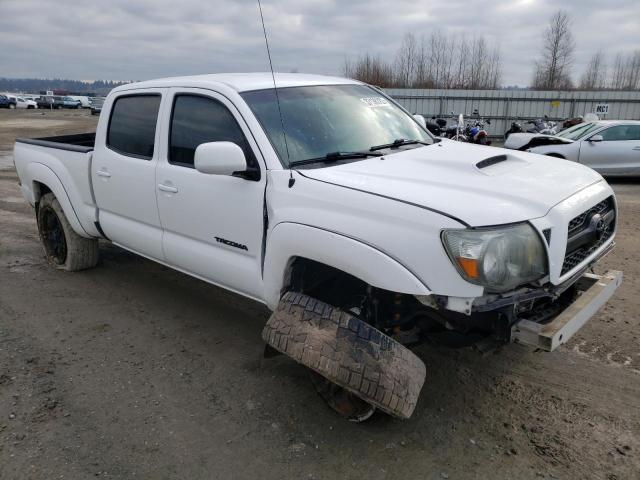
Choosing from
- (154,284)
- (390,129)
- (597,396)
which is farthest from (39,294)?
(597,396)

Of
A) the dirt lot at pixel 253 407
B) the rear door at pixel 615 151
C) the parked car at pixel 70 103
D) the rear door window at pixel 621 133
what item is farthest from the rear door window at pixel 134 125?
→ the parked car at pixel 70 103

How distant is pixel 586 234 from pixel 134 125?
11.5 feet

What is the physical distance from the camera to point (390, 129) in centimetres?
392

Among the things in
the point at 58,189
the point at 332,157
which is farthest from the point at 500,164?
the point at 58,189

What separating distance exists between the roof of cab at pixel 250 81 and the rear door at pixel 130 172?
17 centimetres

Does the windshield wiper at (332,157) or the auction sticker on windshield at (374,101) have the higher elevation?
the auction sticker on windshield at (374,101)

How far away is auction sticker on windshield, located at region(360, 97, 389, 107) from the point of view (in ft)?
13.3

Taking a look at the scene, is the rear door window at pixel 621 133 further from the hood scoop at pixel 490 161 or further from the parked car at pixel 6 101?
the parked car at pixel 6 101

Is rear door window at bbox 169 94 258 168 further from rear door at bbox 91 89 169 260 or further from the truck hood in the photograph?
the truck hood

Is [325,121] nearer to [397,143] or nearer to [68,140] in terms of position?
[397,143]

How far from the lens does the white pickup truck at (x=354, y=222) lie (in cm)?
253

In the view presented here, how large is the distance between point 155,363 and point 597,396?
2970 mm

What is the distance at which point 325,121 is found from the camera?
3.62m

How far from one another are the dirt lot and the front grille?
96 cm
